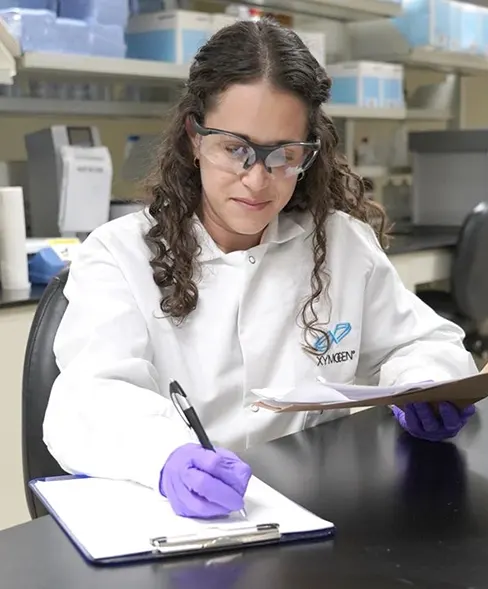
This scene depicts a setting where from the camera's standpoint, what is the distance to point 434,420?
3.39ft

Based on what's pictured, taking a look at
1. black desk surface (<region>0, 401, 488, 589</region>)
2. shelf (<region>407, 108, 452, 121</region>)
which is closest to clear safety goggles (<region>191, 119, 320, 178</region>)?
black desk surface (<region>0, 401, 488, 589</region>)

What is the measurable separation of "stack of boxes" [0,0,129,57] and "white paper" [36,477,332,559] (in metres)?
1.50

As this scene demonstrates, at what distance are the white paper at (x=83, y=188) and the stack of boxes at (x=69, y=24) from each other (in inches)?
10.5

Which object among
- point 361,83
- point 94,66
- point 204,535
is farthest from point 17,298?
point 361,83

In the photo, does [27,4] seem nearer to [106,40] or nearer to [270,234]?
[106,40]

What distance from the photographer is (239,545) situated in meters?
0.73

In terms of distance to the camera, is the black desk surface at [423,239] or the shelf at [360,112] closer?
the black desk surface at [423,239]

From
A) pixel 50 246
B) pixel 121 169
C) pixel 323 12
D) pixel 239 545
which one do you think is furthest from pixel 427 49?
pixel 239 545

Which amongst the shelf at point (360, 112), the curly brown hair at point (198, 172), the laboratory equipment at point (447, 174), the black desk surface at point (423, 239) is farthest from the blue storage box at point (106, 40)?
the laboratory equipment at point (447, 174)

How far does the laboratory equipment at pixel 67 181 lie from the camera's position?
2.29m

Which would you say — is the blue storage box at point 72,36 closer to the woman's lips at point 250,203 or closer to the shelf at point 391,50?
the woman's lips at point 250,203

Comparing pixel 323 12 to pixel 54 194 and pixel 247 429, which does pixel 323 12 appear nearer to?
pixel 54 194

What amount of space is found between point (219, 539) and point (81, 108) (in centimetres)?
216

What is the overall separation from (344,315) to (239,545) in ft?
1.97
